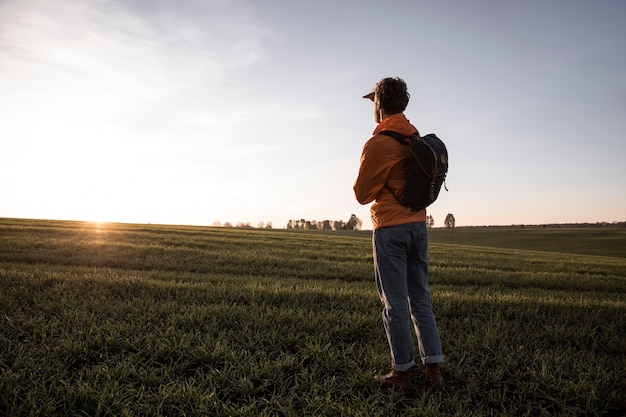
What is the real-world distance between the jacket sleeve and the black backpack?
0.17m

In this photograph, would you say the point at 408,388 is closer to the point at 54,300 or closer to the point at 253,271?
the point at 54,300

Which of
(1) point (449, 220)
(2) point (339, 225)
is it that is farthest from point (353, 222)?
(1) point (449, 220)

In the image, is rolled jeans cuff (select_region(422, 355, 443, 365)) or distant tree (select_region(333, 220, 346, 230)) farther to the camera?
distant tree (select_region(333, 220, 346, 230))

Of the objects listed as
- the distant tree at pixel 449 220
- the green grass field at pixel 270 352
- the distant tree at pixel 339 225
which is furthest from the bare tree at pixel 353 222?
the green grass field at pixel 270 352

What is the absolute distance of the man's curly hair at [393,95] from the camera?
3318 millimetres

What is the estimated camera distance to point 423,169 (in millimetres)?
3090

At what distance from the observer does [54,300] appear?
5.54 meters

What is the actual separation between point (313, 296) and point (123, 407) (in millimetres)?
3781

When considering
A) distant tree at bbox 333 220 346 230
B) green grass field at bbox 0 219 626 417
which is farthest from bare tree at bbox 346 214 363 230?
green grass field at bbox 0 219 626 417

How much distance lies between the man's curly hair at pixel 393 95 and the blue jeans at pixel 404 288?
1.18 m

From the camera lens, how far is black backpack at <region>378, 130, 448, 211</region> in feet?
10.1

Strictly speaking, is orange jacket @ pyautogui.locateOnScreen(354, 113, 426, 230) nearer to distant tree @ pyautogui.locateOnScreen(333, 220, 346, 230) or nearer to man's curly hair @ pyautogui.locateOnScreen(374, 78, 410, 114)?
man's curly hair @ pyautogui.locateOnScreen(374, 78, 410, 114)

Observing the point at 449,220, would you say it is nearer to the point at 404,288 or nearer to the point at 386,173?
the point at 404,288

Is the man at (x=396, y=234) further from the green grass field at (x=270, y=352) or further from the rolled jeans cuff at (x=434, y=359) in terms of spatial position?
the green grass field at (x=270, y=352)
